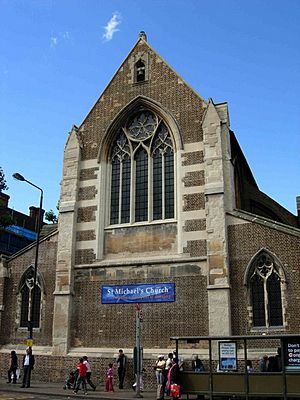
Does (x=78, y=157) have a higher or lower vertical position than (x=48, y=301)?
higher

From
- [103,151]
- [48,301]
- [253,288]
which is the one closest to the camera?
[253,288]

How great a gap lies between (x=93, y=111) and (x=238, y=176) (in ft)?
29.2

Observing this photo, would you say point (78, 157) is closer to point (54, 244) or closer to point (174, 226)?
point (54, 244)

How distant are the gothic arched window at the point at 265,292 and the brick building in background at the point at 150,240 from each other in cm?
4

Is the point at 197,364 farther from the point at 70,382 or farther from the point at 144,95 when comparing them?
the point at 144,95

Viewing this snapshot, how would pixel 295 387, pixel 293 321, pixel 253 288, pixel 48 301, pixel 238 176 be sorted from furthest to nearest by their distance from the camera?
1. pixel 238 176
2. pixel 48 301
3. pixel 253 288
4. pixel 293 321
5. pixel 295 387

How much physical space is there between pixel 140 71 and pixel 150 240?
9477 millimetres

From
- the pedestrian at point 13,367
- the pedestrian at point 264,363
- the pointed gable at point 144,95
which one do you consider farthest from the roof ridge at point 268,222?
the pedestrian at point 13,367

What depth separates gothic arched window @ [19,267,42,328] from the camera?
2245cm

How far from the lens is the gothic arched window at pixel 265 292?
Answer: 59.7 feet

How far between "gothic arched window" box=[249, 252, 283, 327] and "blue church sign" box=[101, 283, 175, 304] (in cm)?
359

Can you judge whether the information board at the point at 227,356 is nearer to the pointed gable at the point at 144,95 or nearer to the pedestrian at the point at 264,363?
the pedestrian at the point at 264,363

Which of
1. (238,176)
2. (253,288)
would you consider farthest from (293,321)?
(238,176)

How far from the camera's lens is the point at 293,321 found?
1767cm
